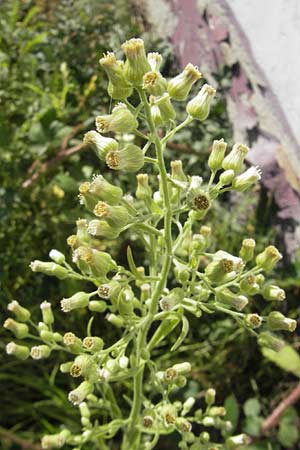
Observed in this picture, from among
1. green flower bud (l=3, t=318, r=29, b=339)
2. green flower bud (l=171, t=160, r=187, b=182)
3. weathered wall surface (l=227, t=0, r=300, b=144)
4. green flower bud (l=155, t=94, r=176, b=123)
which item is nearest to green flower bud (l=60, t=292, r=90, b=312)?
green flower bud (l=3, t=318, r=29, b=339)

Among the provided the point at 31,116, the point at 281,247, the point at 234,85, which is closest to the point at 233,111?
the point at 234,85

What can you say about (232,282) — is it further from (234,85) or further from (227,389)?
(234,85)

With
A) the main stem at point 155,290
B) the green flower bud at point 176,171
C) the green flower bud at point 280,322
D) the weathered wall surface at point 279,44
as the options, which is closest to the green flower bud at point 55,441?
the main stem at point 155,290

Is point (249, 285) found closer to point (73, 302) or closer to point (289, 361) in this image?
point (73, 302)

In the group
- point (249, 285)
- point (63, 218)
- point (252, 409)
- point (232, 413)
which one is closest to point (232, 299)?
point (249, 285)

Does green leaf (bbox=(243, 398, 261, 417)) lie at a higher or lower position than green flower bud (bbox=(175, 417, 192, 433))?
lower

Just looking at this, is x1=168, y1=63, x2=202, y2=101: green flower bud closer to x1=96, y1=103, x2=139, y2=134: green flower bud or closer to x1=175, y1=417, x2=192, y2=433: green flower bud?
x1=96, y1=103, x2=139, y2=134: green flower bud
